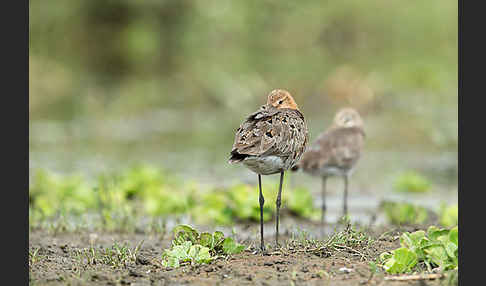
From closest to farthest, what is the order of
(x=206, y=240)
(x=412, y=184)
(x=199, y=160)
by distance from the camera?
(x=206, y=240) → (x=412, y=184) → (x=199, y=160)

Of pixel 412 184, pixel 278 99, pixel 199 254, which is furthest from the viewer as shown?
pixel 412 184

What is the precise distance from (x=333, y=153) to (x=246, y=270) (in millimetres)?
3901

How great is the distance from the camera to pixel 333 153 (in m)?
8.91

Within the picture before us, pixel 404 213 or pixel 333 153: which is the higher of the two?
pixel 333 153

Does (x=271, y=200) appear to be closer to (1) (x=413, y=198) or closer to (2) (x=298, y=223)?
(2) (x=298, y=223)

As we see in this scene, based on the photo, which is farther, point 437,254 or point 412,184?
point 412,184

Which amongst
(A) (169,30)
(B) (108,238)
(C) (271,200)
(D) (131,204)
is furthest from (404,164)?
(A) (169,30)

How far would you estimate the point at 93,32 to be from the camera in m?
29.4

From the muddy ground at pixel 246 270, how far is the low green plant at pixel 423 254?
5.0 inches

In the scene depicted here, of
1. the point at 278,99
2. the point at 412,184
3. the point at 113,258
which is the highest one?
the point at 278,99

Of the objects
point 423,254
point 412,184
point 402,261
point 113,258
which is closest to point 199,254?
point 113,258

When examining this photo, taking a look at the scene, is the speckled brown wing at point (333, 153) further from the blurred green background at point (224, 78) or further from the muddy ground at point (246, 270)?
the muddy ground at point (246, 270)

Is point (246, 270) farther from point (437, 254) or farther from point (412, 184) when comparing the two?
point (412, 184)

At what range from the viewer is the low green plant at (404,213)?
26.9 feet
